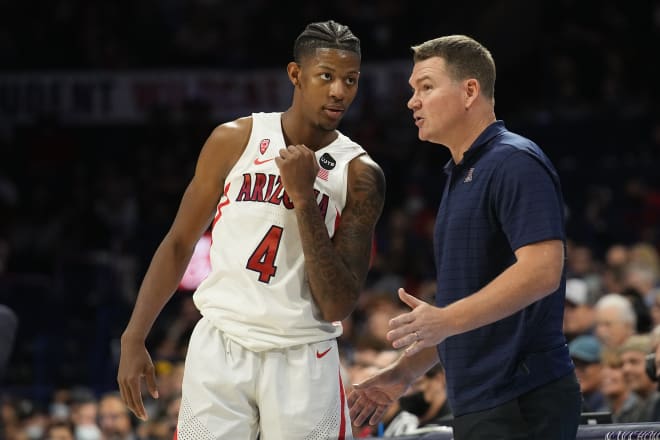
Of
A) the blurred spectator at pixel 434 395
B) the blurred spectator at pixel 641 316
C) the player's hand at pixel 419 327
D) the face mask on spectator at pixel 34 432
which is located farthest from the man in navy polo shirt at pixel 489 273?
the face mask on spectator at pixel 34 432

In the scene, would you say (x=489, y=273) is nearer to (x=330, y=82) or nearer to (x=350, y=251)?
(x=350, y=251)

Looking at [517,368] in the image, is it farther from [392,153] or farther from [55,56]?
[55,56]

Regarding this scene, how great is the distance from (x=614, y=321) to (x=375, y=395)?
3994 mm

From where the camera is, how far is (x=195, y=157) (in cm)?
1495

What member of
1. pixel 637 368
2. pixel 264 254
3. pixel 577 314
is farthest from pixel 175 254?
pixel 577 314

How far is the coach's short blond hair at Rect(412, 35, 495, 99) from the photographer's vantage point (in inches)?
140

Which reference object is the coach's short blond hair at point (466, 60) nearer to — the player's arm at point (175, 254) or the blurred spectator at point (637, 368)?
the player's arm at point (175, 254)

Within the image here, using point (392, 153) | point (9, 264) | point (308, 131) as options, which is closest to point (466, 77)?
point (308, 131)

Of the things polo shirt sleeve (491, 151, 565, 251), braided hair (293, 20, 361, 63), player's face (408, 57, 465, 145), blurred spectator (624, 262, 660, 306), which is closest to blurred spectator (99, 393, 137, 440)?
blurred spectator (624, 262, 660, 306)

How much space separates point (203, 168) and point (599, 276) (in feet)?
22.8

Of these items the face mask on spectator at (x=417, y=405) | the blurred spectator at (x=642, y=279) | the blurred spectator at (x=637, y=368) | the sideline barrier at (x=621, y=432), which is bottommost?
the blurred spectator at (x=642, y=279)

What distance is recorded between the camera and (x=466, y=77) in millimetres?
3547

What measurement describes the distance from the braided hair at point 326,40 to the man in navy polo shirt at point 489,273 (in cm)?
57

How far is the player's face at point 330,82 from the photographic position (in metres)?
4.09
